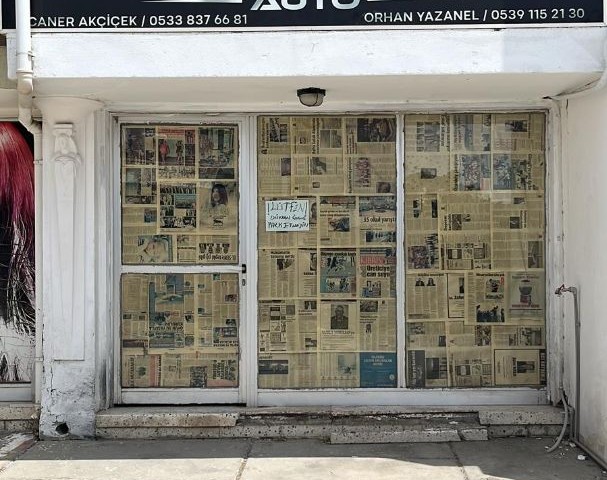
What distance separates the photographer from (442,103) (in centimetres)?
667

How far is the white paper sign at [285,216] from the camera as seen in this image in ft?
22.2

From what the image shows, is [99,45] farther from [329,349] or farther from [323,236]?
[329,349]

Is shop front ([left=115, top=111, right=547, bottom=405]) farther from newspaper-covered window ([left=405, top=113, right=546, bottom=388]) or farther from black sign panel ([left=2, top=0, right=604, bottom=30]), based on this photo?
black sign panel ([left=2, top=0, right=604, bottom=30])

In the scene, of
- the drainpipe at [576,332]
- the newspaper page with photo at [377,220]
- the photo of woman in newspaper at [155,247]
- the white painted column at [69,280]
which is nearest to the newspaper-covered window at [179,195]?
the photo of woman in newspaper at [155,247]

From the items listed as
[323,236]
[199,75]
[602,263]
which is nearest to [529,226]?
[602,263]

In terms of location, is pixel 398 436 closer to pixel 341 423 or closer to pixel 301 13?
pixel 341 423

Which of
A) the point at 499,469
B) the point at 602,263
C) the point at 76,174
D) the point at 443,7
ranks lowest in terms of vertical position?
the point at 499,469

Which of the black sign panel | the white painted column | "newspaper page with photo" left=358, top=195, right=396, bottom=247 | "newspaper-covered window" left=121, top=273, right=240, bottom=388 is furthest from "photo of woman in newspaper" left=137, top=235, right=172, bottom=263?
the black sign panel

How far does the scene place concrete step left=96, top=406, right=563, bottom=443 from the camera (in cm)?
637

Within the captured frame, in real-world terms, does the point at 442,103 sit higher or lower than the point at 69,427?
higher

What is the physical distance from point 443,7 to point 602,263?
6.95ft

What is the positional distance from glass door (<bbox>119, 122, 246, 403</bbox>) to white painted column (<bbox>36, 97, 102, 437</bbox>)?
1.16 ft

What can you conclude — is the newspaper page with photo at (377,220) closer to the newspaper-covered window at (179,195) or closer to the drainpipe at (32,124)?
the newspaper-covered window at (179,195)

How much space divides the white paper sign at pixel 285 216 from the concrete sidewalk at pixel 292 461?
5.63 feet
